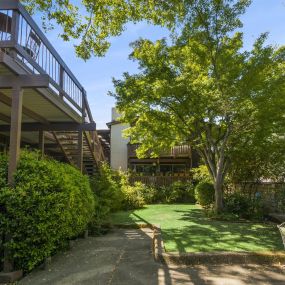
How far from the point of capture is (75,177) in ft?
29.7

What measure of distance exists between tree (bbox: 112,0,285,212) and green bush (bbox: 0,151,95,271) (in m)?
7.08

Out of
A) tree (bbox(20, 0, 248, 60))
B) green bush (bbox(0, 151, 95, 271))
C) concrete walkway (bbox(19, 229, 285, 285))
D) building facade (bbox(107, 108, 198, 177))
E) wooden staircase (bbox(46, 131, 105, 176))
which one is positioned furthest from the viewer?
building facade (bbox(107, 108, 198, 177))

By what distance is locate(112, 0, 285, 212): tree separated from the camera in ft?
39.7

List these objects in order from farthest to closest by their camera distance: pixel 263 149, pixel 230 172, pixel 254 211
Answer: pixel 230 172
pixel 263 149
pixel 254 211

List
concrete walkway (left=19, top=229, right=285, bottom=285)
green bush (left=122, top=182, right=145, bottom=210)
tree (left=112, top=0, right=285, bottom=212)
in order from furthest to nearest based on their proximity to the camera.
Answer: green bush (left=122, top=182, right=145, bottom=210)
tree (left=112, top=0, right=285, bottom=212)
concrete walkway (left=19, top=229, right=285, bottom=285)

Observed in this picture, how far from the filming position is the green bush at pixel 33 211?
6.36 metres

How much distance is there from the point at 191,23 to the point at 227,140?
475cm

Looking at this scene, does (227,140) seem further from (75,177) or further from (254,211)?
(75,177)

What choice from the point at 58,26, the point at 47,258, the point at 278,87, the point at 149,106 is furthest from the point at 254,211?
the point at 58,26

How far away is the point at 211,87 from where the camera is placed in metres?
12.6

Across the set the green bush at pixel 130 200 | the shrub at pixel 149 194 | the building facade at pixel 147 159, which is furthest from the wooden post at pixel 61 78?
the building facade at pixel 147 159

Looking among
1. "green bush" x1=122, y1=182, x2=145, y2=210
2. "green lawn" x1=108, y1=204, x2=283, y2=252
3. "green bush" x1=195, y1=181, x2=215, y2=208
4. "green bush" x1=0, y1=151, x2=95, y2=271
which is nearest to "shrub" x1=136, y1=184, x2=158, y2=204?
"green bush" x1=122, y1=182, x2=145, y2=210

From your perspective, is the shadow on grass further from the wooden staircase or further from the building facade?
the building facade

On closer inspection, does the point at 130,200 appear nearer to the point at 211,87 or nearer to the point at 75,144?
the point at 75,144
